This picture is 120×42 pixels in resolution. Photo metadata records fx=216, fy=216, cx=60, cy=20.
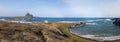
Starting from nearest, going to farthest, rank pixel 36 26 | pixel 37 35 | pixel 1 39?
pixel 1 39
pixel 37 35
pixel 36 26

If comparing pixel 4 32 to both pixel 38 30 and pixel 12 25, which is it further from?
pixel 38 30

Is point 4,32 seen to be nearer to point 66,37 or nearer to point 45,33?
point 45,33

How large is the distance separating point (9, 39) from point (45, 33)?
12.1ft

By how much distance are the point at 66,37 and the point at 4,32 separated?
21.1ft

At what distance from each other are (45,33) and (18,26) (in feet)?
9.32

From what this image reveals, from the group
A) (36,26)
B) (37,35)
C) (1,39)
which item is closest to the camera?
(1,39)

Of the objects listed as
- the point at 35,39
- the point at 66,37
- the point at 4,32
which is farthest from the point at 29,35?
the point at 66,37

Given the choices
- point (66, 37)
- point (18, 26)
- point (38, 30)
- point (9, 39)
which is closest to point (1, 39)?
point (9, 39)

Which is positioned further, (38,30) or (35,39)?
(38,30)

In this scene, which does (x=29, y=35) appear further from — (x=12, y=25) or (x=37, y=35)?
(x=12, y=25)

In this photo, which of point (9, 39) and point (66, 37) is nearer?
point (9, 39)

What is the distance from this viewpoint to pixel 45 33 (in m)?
21.9

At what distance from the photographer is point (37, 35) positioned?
2166 centimetres

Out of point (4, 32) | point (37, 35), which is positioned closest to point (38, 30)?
point (37, 35)
